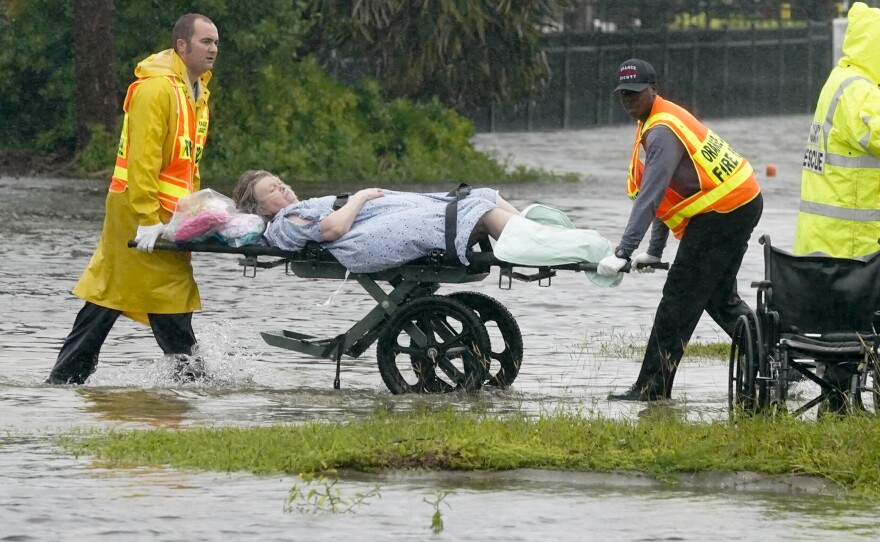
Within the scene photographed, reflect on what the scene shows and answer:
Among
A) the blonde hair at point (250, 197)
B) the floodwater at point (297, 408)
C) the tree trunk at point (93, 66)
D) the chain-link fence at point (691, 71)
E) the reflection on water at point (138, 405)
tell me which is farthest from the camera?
the chain-link fence at point (691, 71)

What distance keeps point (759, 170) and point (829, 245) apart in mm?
19259

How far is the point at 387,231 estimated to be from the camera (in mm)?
9672

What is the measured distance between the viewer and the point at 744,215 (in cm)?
966

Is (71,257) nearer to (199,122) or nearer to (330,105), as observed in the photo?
(199,122)

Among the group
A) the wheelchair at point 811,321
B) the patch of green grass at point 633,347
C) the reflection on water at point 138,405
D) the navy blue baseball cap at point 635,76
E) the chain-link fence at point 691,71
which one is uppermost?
the navy blue baseball cap at point 635,76

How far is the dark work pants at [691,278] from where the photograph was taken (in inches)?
379

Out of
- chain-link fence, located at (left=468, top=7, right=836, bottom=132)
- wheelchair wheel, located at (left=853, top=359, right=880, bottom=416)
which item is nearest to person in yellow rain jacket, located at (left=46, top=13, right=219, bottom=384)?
wheelchair wheel, located at (left=853, top=359, right=880, bottom=416)

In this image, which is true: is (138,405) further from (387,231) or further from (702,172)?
(702,172)

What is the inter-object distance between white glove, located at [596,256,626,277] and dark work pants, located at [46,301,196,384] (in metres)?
2.25

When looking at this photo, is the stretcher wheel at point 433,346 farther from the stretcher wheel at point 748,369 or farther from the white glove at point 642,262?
the stretcher wheel at point 748,369

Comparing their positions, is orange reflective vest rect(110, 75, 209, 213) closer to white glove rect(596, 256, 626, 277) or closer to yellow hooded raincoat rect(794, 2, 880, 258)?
white glove rect(596, 256, 626, 277)

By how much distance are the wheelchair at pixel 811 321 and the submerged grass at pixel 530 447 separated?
38 centimetres

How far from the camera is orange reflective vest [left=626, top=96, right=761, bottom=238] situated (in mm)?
9492

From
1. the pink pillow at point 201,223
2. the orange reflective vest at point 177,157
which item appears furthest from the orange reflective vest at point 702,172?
the orange reflective vest at point 177,157
